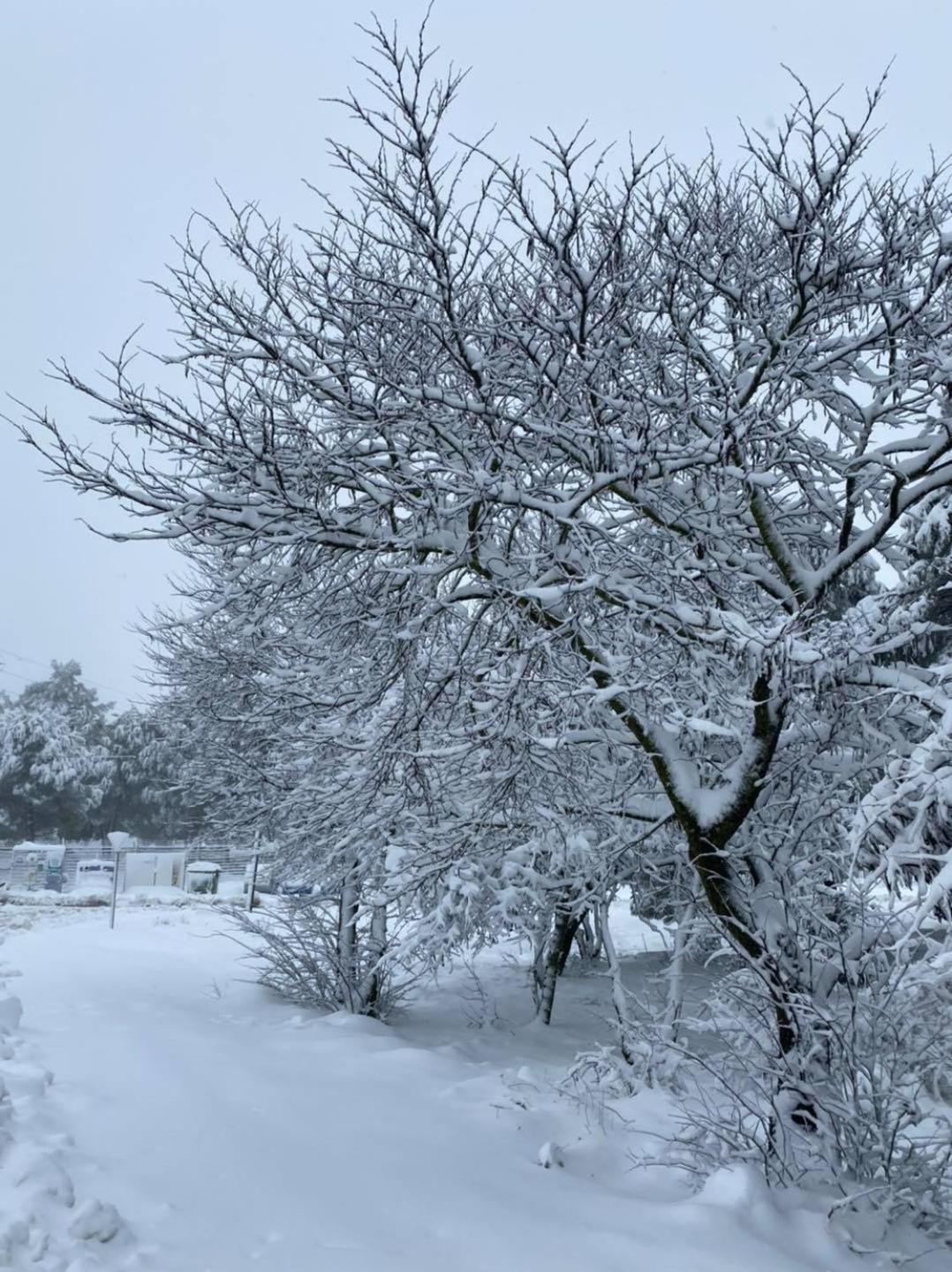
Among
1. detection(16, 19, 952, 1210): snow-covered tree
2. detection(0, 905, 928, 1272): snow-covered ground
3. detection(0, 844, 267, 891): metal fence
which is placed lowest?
detection(0, 844, 267, 891): metal fence

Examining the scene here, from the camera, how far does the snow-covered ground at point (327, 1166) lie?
3.30 m

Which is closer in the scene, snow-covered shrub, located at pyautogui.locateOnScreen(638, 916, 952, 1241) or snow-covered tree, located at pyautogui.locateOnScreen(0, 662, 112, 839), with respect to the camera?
snow-covered shrub, located at pyautogui.locateOnScreen(638, 916, 952, 1241)

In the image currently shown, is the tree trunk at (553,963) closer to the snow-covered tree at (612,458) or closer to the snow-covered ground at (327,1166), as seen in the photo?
the snow-covered ground at (327,1166)

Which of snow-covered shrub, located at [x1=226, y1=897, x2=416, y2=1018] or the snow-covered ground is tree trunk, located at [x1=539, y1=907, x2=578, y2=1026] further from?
the snow-covered ground

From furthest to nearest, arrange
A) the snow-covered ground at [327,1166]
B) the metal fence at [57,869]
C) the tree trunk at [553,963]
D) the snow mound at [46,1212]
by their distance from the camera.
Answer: the metal fence at [57,869], the tree trunk at [553,963], the snow-covered ground at [327,1166], the snow mound at [46,1212]

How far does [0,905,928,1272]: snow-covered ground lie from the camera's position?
330 centimetres

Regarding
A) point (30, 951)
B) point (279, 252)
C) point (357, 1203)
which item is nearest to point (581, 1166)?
point (357, 1203)

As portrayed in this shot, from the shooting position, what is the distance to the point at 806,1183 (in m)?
4.29

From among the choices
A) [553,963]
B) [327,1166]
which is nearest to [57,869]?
[553,963]

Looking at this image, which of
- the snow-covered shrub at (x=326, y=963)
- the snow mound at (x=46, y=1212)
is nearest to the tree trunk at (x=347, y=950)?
the snow-covered shrub at (x=326, y=963)

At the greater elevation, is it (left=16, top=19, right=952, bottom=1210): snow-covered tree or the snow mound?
(left=16, top=19, right=952, bottom=1210): snow-covered tree

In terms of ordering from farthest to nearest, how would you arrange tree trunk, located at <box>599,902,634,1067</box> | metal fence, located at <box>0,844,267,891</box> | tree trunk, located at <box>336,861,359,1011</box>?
metal fence, located at <box>0,844,267,891</box> < tree trunk, located at <box>336,861,359,1011</box> < tree trunk, located at <box>599,902,634,1067</box>

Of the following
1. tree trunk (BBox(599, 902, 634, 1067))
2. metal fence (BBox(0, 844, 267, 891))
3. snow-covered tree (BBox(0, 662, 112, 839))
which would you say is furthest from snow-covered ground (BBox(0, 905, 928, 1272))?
snow-covered tree (BBox(0, 662, 112, 839))

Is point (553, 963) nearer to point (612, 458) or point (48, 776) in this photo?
point (612, 458)
